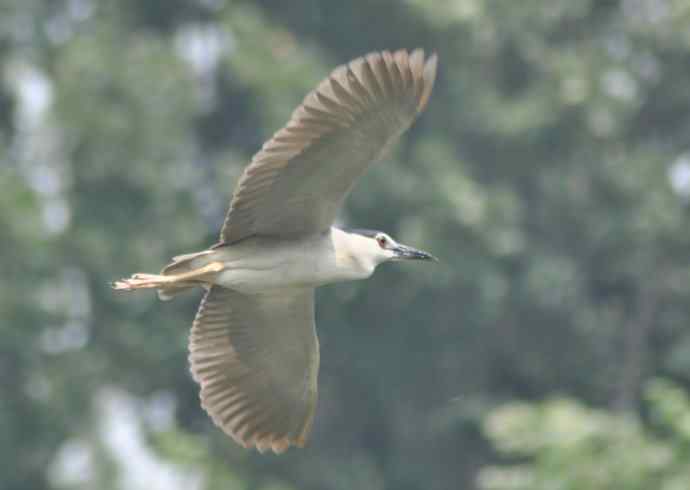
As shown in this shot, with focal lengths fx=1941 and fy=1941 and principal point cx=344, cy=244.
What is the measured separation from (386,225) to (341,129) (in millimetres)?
13199

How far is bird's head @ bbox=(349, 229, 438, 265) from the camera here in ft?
29.4

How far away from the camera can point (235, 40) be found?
23.0 metres

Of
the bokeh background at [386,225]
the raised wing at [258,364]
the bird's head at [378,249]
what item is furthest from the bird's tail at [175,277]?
the bokeh background at [386,225]

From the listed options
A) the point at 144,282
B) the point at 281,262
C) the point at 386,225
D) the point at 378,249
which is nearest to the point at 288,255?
the point at 281,262

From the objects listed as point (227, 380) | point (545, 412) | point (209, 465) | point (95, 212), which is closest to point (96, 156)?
point (95, 212)

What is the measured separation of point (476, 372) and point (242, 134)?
4333 millimetres

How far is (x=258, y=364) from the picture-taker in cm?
936

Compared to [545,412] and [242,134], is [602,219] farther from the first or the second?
[545,412]

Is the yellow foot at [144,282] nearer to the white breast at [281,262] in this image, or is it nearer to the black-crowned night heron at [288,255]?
the black-crowned night heron at [288,255]

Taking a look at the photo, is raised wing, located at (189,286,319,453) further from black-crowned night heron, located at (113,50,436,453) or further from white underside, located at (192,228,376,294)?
white underside, located at (192,228,376,294)

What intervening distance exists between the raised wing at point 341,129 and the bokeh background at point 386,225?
12.1 meters

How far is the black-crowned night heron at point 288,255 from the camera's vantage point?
8.25 metres

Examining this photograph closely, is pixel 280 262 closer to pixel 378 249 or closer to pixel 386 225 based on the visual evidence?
pixel 378 249

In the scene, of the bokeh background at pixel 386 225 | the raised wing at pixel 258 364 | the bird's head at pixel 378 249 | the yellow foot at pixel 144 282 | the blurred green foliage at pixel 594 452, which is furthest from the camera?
the bokeh background at pixel 386 225
